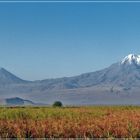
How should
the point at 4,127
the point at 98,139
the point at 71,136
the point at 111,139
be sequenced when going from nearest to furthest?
1. the point at 111,139
2. the point at 98,139
3. the point at 71,136
4. the point at 4,127

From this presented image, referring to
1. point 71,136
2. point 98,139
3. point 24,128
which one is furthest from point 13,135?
point 98,139

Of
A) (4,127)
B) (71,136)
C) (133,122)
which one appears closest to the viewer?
(71,136)

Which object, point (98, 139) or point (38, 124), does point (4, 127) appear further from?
point (98, 139)

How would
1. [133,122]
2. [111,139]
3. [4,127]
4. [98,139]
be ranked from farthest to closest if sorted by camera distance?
1. [133,122]
2. [4,127]
3. [98,139]
4. [111,139]

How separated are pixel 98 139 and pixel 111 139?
1.89 metres

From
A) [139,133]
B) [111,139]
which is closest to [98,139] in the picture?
[111,139]

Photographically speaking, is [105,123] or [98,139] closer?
[98,139]

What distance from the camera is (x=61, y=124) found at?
1040 inches

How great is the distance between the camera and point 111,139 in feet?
68.1

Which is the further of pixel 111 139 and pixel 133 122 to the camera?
pixel 133 122

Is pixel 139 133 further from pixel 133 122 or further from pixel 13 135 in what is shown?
pixel 13 135

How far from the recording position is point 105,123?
27.2m

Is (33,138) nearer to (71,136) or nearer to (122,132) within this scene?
(71,136)

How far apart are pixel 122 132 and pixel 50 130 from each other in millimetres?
3104
